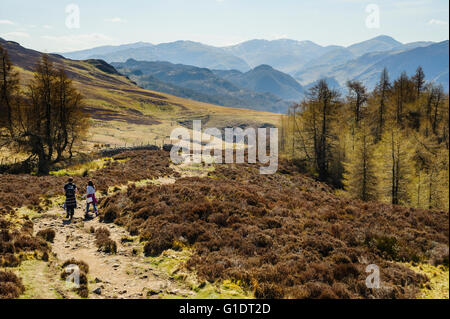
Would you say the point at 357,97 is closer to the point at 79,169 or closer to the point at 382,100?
the point at 382,100

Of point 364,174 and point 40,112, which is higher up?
point 40,112

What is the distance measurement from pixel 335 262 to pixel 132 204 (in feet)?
40.9

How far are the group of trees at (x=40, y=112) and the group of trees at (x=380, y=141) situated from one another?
3262 cm

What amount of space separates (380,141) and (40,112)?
128 feet

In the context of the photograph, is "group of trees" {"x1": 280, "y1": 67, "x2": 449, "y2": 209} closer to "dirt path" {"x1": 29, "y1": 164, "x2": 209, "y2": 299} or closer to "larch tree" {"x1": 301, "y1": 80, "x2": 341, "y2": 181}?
"larch tree" {"x1": 301, "y1": 80, "x2": 341, "y2": 181}

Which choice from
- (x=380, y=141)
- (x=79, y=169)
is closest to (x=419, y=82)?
(x=380, y=141)

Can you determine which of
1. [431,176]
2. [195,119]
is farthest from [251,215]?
[195,119]

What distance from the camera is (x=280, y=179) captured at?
33.6m

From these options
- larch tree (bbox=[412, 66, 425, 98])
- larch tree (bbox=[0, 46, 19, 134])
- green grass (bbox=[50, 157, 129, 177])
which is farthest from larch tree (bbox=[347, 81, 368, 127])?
larch tree (bbox=[0, 46, 19, 134])

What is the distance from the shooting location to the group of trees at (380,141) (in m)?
26.6

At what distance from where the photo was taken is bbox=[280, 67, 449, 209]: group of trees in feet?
87.1

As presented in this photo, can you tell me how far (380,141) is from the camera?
1228 inches

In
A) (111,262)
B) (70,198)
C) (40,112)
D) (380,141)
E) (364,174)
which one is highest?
(40,112)
